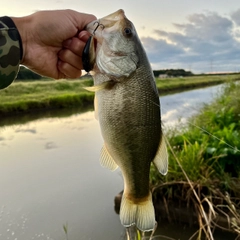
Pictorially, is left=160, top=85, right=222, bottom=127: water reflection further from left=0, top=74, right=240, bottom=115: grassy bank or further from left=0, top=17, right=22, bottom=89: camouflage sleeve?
left=0, top=74, right=240, bottom=115: grassy bank

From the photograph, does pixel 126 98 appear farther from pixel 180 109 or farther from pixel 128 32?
pixel 180 109

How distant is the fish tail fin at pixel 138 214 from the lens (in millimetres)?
1771

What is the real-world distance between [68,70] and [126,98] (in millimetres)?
707

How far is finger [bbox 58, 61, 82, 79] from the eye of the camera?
86.2 inches

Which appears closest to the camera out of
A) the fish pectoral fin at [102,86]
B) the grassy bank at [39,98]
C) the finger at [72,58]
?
the fish pectoral fin at [102,86]

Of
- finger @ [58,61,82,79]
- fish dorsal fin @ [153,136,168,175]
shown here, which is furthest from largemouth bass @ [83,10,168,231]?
finger @ [58,61,82,79]

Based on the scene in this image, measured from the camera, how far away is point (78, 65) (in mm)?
2121

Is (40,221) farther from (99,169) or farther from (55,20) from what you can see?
(55,20)

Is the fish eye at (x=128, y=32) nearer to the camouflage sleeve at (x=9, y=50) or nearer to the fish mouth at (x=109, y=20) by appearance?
the fish mouth at (x=109, y=20)

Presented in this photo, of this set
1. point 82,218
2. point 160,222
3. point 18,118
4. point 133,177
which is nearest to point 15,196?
point 82,218

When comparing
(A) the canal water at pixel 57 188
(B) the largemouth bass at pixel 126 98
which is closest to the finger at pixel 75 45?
(B) the largemouth bass at pixel 126 98

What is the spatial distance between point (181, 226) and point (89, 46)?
354 centimetres

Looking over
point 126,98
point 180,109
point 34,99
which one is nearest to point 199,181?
point 126,98

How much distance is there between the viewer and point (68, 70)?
2.22 metres
